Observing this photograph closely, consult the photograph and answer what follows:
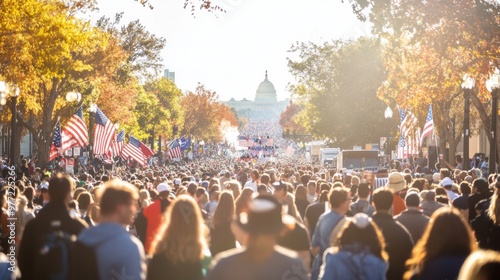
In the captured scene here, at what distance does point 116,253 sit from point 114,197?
0.56 metres

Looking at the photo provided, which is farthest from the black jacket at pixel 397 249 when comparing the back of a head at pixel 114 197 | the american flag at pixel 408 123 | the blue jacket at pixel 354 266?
the american flag at pixel 408 123

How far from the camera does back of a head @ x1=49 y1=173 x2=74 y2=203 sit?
9.19 m

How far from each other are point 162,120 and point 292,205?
81129 mm

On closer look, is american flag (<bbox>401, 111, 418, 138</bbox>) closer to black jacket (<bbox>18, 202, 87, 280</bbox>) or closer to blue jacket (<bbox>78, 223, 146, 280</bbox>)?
black jacket (<bbox>18, 202, 87, 280</bbox>)

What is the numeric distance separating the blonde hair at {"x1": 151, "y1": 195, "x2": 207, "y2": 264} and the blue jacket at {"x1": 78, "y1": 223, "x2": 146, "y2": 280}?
60cm

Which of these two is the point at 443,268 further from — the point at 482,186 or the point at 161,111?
the point at 161,111

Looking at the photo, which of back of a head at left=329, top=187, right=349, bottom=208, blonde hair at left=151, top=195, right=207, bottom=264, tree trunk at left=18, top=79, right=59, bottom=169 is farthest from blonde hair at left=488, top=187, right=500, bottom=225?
tree trunk at left=18, top=79, right=59, bottom=169

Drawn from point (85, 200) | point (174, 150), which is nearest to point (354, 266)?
point (85, 200)

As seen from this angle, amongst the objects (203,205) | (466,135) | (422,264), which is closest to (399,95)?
(466,135)

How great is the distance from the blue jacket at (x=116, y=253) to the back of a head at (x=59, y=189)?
2125 millimetres

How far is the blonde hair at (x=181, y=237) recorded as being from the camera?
771cm

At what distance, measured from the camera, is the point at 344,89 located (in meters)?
76.2

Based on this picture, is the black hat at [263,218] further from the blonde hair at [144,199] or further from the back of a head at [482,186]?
the back of a head at [482,186]

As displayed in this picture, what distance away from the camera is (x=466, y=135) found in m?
31.9
